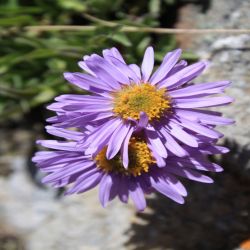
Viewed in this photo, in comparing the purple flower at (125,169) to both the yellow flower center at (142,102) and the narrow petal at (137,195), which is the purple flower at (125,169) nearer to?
the narrow petal at (137,195)

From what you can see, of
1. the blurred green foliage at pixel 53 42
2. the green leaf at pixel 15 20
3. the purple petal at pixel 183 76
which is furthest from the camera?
the green leaf at pixel 15 20

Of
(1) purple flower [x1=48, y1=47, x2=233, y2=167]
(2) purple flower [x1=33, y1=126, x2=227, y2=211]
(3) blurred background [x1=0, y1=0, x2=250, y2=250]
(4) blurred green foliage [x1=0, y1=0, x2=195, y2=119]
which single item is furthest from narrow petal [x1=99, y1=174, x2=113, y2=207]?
(4) blurred green foliage [x1=0, y1=0, x2=195, y2=119]

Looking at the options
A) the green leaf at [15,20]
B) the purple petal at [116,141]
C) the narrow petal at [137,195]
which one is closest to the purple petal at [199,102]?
the purple petal at [116,141]

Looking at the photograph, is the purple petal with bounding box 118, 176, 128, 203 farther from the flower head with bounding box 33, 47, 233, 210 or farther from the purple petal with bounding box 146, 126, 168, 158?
the purple petal with bounding box 146, 126, 168, 158

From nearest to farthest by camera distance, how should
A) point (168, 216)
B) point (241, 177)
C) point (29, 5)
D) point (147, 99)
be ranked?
point (147, 99) → point (241, 177) → point (168, 216) → point (29, 5)

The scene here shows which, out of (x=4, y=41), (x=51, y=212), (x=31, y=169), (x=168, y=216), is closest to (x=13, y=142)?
(x=31, y=169)

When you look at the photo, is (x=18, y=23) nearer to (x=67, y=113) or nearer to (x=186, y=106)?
(x=67, y=113)

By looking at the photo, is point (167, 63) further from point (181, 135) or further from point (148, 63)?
point (181, 135)
